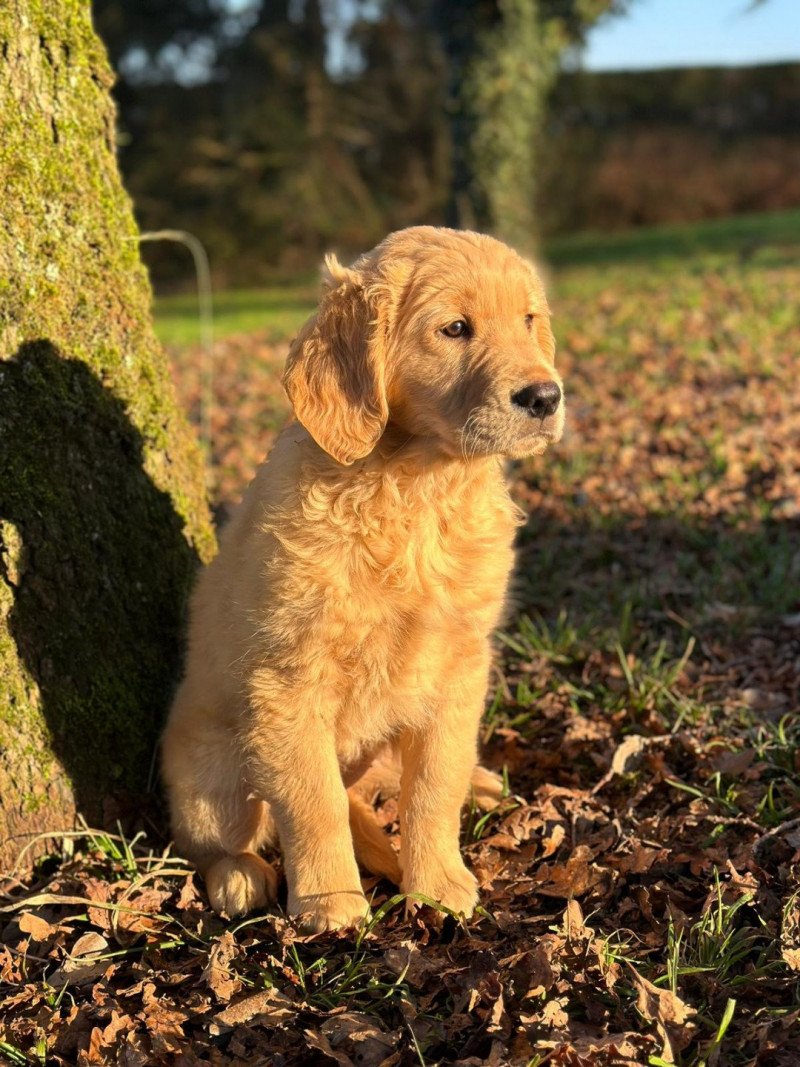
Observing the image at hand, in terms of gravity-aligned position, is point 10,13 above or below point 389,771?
above

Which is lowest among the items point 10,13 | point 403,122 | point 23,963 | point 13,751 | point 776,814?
point 23,963

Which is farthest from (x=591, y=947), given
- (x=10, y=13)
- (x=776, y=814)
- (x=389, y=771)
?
(x=10, y=13)

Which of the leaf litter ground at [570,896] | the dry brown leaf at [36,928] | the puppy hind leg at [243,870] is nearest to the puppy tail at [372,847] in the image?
the leaf litter ground at [570,896]

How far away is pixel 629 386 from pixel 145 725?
17.6 feet

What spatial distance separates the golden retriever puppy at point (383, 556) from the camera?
8.66 feet

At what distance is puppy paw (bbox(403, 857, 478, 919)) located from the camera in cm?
282

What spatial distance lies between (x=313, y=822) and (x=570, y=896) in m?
0.76

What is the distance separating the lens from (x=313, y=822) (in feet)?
8.99

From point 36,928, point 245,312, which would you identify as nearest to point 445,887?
point 36,928

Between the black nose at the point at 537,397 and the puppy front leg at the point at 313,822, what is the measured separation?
1.04 m

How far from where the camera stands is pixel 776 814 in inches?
119

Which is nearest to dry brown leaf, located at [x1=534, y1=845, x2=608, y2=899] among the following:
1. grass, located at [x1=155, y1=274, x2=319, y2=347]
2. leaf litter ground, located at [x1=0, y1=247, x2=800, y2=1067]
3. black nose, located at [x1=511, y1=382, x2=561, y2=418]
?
leaf litter ground, located at [x1=0, y1=247, x2=800, y2=1067]

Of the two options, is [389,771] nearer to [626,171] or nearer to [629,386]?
[629,386]

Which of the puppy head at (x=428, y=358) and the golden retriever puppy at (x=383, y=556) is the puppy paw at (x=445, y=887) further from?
the puppy head at (x=428, y=358)
